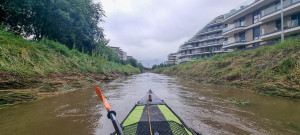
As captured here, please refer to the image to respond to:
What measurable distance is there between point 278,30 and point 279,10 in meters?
2.21

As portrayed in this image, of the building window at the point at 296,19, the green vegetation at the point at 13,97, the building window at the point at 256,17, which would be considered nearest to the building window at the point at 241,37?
the building window at the point at 256,17

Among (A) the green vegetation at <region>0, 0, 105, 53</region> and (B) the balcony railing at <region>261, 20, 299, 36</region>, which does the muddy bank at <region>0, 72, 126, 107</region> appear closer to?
(A) the green vegetation at <region>0, 0, 105, 53</region>

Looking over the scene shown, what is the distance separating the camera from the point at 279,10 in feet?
49.0

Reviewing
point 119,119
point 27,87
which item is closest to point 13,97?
point 27,87

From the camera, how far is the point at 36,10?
1053 centimetres

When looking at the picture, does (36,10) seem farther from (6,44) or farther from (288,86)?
(288,86)

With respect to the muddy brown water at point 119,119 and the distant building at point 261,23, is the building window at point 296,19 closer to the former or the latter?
the distant building at point 261,23

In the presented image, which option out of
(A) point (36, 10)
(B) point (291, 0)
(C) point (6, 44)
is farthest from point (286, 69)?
(A) point (36, 10)

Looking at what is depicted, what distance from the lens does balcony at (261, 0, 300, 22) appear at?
1391 centimetres

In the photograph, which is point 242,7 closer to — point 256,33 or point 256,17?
point 256,17

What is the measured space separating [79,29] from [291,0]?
2300 centimetres

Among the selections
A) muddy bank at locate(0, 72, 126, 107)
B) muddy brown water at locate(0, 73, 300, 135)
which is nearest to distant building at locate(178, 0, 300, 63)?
muddy brown water at locate(0, 73, 300, 135)

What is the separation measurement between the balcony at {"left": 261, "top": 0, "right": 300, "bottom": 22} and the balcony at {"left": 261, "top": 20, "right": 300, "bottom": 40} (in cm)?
126

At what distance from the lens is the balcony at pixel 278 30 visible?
46.4 feet
